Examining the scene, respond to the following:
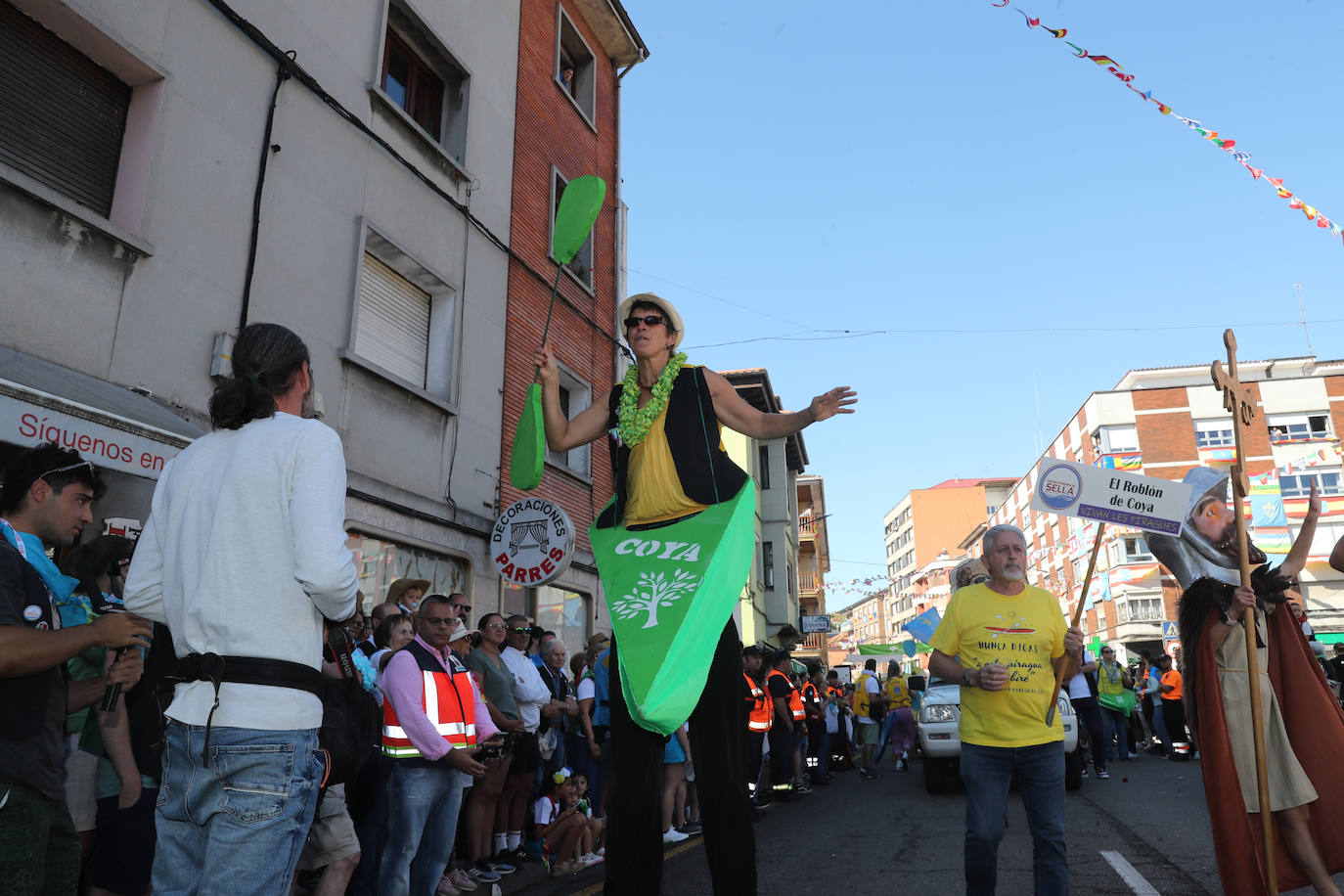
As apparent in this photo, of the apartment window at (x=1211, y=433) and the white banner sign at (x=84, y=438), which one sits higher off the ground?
the apartment window at (x=1211, y=433)

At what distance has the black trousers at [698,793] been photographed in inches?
112

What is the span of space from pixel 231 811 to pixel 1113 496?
4.59 metres

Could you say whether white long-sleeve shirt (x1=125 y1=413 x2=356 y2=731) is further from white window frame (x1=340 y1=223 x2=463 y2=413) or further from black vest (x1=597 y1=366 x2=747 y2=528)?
white window frame (x1=340 y1=223 x2=463 y2=413)

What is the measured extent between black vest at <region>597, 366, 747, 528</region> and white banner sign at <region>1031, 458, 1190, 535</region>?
2.54 metres

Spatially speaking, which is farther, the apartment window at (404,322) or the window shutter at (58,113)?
the apartment window at (404,322)

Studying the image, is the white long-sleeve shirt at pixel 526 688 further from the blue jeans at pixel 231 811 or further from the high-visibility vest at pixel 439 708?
the blue jeans at pixel 231 811

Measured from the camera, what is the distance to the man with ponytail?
2143 mm

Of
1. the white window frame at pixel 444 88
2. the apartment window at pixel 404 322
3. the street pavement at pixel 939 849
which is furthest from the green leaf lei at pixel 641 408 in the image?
the white window frame at pixel 444 88

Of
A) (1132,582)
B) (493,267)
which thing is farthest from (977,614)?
(1132,582)

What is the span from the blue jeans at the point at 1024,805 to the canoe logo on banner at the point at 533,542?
20.6ft

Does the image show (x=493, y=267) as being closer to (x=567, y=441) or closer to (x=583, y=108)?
(x=583, y=108)

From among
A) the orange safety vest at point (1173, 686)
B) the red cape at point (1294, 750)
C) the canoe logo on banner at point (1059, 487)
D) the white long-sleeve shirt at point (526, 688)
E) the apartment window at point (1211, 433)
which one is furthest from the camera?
the apartment window at point (1211, 433)

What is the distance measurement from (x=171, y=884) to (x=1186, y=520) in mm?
4893

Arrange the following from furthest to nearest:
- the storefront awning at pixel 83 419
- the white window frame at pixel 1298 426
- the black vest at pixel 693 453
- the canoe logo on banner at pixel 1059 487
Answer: the white window frame at pixel 1298 426, the storefront awning at pixel 83 419, the canoe logo on banner at pixel 1059 487, the black vest at pixel 693 453
